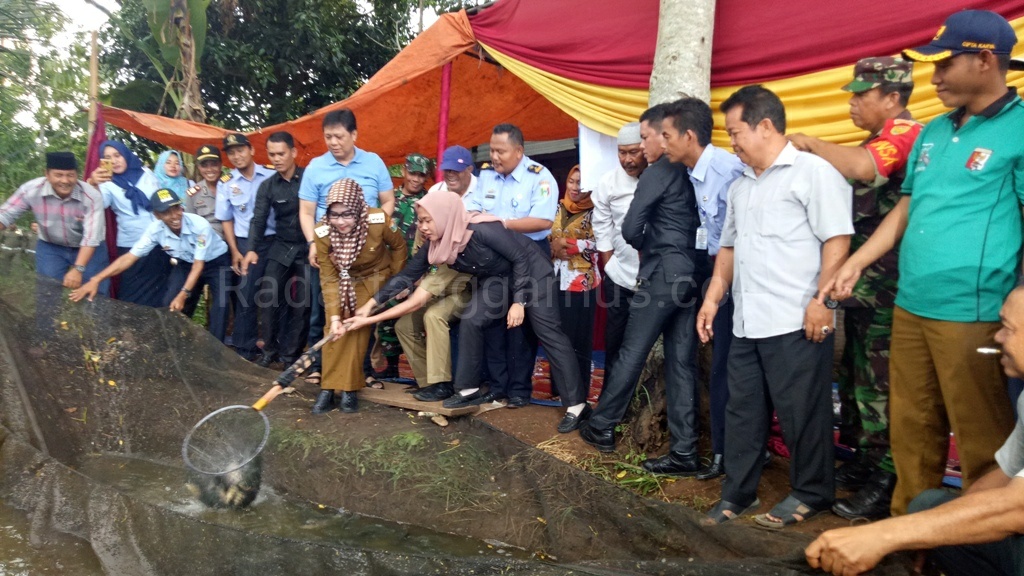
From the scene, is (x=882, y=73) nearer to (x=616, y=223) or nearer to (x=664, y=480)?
(x=616, y=223)

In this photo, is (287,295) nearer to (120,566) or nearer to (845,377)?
(120,566)

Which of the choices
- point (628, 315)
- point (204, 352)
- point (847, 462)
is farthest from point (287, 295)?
point (847, 462)

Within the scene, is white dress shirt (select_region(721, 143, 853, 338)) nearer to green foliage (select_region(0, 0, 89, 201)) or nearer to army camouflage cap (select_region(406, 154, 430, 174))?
army camouflage cap (select_region(406, 154, 430, 174))

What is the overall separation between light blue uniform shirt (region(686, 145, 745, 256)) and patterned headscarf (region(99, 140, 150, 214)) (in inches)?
162

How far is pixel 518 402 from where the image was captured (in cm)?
464

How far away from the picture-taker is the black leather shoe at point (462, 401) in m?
4.45

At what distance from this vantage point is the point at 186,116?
8.20m

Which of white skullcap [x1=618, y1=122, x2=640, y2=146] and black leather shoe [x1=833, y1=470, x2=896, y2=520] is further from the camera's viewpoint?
white skullcap [x1=618, y1=122, x2=640, y2=146]

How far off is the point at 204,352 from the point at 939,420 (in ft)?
12.5

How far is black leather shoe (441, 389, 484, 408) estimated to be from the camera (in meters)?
4.45

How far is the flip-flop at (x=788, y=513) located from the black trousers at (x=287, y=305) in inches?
132

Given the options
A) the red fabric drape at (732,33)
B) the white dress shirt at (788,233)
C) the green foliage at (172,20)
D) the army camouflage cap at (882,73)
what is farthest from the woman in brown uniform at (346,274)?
the green foliage at (172,20)

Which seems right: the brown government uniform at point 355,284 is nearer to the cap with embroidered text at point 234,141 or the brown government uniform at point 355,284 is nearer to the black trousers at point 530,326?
the black trousers at point 530,326

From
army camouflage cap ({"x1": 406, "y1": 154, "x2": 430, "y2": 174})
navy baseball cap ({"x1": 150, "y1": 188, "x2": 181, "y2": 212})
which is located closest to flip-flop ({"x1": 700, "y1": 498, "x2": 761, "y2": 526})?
army camouflage cap ({"x1": 406, "y1": 154, "x2": 430, "y2": 174})
